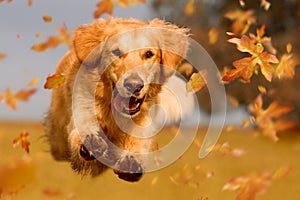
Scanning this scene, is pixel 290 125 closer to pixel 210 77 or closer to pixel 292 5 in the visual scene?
pixel 292 5

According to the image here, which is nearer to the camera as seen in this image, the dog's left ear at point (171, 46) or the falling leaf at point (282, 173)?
the dog's left ear at point (171, 46)

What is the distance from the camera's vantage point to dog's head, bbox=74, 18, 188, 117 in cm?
424

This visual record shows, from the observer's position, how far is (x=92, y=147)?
4316mm

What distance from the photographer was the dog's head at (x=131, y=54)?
4238 millimetres

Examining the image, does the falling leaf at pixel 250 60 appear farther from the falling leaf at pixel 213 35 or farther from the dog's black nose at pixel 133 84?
the falling leaf at pixel 213 35

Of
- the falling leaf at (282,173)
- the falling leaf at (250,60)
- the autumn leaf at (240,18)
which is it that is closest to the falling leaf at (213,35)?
the autumn leaf at (240,18)

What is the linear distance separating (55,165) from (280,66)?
4309 mm

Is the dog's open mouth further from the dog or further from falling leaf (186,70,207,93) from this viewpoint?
falling leaf (186,70,207,93)

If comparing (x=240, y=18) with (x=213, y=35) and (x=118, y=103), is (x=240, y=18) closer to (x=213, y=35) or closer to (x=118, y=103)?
(x=213, y=35)

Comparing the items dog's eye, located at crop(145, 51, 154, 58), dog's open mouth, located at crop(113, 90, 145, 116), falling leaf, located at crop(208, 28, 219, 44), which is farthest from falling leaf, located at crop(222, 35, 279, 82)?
falling leaf, located at crop(208, 28, 219, 44)

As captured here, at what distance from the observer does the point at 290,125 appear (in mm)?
14164

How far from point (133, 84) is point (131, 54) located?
0.86ft

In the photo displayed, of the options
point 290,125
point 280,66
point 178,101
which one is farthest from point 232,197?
point 290,125

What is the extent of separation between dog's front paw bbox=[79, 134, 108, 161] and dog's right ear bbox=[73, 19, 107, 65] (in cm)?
70
